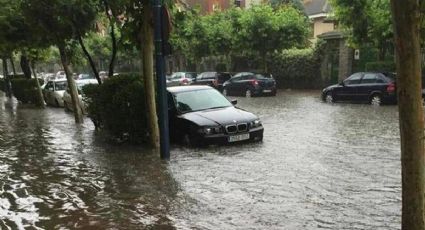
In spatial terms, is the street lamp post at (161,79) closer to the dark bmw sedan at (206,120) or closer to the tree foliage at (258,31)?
the dark bmw sedan at (206,120)

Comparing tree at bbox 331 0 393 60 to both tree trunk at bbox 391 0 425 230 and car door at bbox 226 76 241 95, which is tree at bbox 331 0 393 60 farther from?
tree trunk at bbox 391 0 425 230

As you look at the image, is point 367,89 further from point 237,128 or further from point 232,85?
point 237,128

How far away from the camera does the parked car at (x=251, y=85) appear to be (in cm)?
3019

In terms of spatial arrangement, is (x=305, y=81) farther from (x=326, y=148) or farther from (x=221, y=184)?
(x=221, y=184)

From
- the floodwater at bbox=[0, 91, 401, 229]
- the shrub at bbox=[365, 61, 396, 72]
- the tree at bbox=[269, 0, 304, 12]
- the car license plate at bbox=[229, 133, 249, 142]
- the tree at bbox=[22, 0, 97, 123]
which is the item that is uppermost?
the tree at bbox=[269, 0, 304, 12]

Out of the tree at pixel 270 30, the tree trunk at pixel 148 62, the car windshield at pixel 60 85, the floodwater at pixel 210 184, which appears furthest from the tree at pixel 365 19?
the tree trunk at pixel 148 62

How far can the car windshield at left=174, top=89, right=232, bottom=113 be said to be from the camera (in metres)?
12.3

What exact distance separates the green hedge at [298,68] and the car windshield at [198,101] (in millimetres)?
22958

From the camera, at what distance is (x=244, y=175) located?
8.41 m

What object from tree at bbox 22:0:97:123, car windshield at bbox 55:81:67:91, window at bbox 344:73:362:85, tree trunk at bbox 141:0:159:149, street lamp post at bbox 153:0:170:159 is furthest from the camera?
car windshield at bbox 55:81:67:91

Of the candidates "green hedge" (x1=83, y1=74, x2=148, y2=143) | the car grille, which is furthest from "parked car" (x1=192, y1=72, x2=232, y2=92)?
the car grille

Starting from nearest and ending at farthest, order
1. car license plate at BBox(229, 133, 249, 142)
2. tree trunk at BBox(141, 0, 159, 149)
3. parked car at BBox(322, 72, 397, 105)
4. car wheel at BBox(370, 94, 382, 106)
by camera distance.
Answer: tree trunk at BBox(141, 0, 159, 149)
car license plate at BBox(229, 133, 249, 142)
parked car at BBox(322, 72, 397, 105)
car wheel at BBox(370, 94, 382, 106)

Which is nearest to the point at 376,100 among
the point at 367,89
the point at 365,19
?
A: the point at 367,89

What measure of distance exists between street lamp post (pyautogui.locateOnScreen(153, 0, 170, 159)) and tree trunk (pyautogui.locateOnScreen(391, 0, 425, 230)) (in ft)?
20.3
